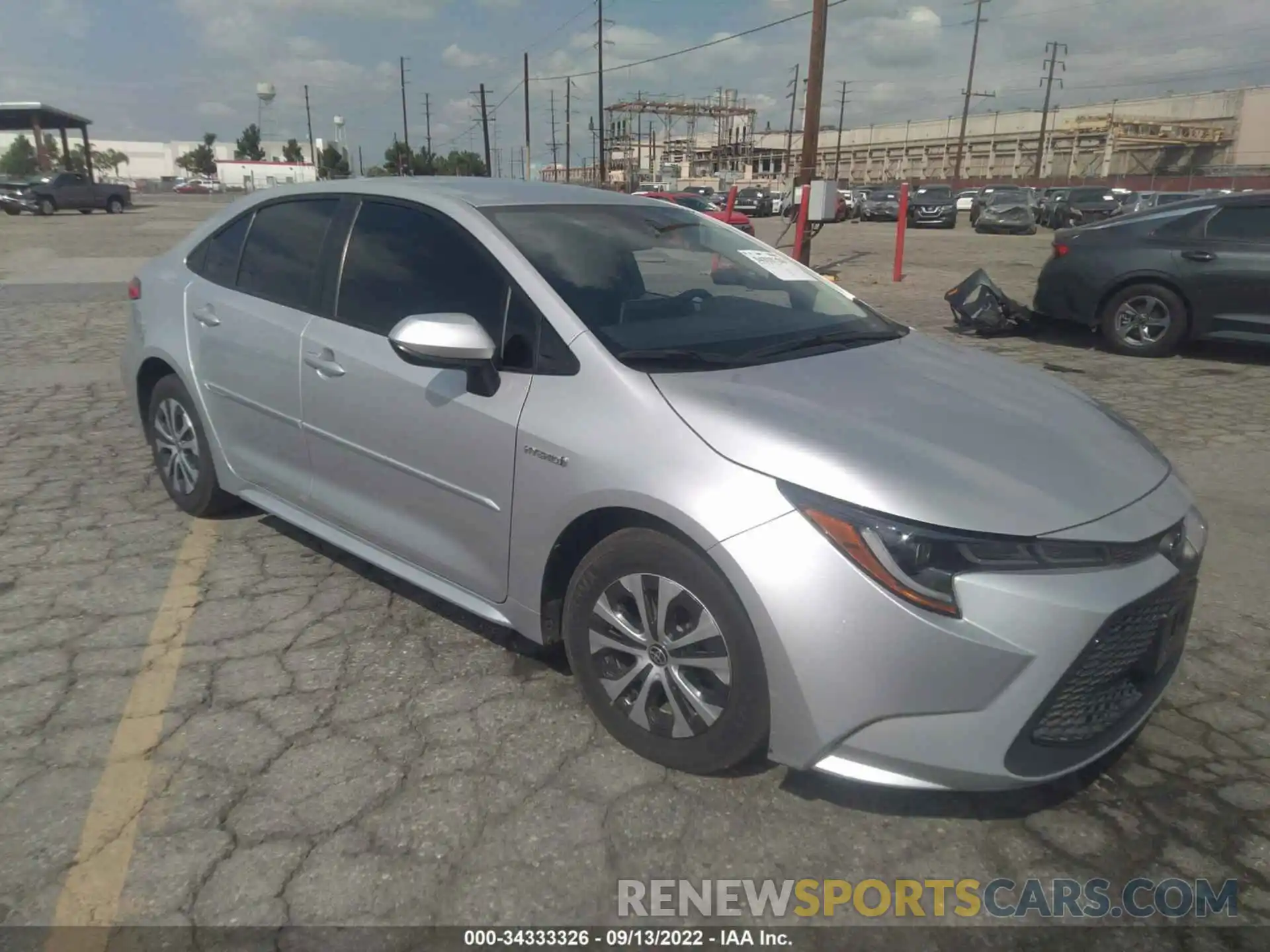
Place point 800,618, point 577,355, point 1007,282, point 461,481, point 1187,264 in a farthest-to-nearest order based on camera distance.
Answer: point 1007,282 → point 1187,264 → point 461,481 → point 577,355 → point 800,618

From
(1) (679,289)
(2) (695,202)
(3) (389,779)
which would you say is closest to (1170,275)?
(1) (679,289)

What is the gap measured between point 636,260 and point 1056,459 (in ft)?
5.22

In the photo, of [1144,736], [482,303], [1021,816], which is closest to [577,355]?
[482,303]

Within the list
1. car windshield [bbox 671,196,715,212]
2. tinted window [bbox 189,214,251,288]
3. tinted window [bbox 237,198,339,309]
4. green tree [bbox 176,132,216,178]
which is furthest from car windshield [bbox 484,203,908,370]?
green tree [bbox 176,132,216,178]

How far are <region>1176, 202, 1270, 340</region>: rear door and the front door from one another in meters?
7.56

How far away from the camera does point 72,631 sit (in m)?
3.44

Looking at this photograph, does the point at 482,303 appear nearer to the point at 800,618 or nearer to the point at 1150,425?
the point at 800,618

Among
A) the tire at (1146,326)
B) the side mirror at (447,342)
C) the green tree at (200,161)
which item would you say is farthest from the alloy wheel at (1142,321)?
the green tree at (200,161)

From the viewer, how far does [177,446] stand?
14.5ft

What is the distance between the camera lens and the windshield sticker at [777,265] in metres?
3.71

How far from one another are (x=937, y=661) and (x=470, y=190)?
2.43 m

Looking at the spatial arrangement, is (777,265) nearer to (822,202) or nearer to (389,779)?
(389,779)

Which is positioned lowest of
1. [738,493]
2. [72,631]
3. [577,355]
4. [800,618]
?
[72,631]

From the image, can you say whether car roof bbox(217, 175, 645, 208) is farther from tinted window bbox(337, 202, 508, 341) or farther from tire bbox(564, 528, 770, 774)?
tire bbox(564, 528, 770, 774)
